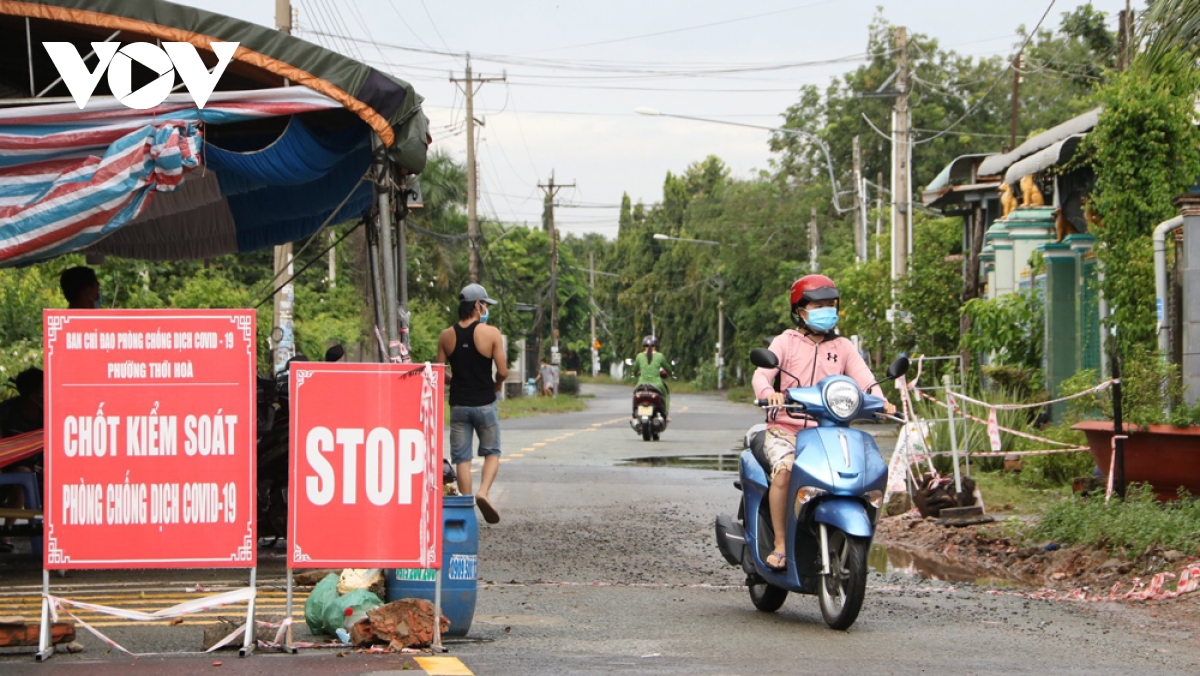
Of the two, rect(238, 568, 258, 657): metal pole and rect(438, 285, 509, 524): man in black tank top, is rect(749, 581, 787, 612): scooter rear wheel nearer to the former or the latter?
rect(238, 568, 258, 657): metal pole

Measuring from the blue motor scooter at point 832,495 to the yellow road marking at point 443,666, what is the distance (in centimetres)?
202

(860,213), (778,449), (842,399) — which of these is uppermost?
(860,213)

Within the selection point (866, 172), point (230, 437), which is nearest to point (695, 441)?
point (230, 437)

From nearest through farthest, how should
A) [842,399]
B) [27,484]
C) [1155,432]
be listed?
[842,399]
[27,484]
[1155,432]

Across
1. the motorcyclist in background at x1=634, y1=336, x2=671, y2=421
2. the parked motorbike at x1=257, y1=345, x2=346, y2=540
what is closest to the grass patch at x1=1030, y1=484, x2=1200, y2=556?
the parked motorbike at x1=257, y1=345, x2=346, y2=540

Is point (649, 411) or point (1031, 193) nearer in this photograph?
point (1031, 193)

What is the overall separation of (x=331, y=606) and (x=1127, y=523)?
573 cm

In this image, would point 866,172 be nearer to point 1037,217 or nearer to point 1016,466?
point 1037,217

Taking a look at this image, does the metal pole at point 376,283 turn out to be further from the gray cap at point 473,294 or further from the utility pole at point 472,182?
Result: the utility pole at point 472,182

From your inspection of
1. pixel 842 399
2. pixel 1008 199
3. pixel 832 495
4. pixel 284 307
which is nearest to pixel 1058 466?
pixel 1008 199

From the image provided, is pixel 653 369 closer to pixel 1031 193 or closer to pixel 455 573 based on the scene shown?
pixel 1031 193

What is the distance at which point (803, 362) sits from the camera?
8156mm

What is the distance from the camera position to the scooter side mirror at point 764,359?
7.58m

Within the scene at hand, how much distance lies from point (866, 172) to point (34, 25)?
57.4 m
